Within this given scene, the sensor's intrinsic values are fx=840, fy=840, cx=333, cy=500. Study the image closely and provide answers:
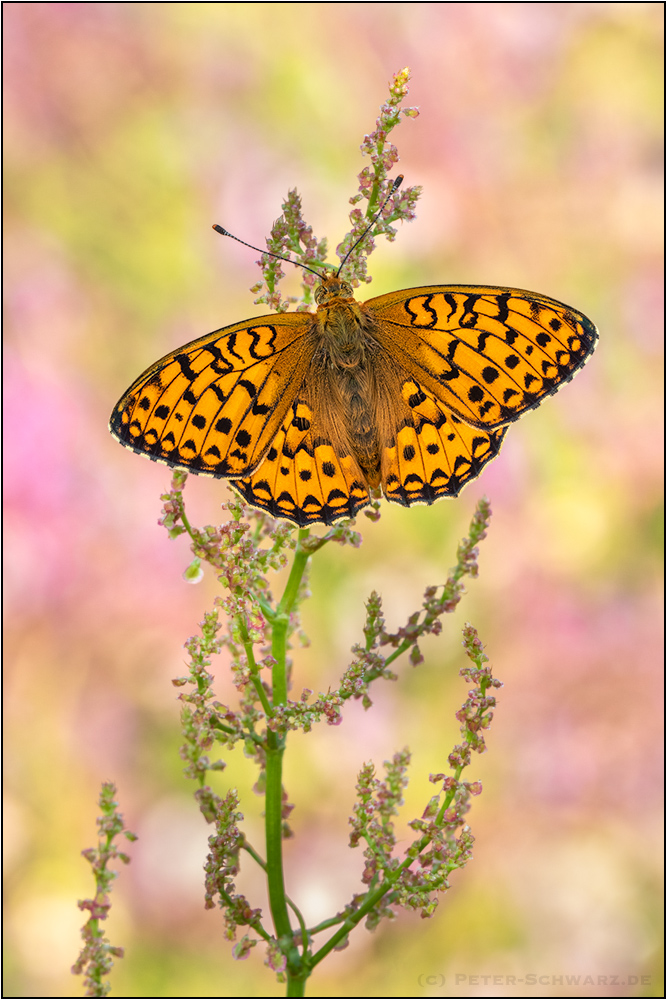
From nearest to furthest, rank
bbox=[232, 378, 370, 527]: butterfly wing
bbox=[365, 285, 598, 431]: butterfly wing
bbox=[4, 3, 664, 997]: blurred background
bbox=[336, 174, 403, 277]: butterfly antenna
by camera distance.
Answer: bbox=[336, 174, 403, 277]: butterfly antenna < bbox=[232, 378, 370, 527]: butterfly wing < bbox=[365, 285, 598, 431]: butterfly wing < bbox=[4, 3, 664, 997]: blurred background

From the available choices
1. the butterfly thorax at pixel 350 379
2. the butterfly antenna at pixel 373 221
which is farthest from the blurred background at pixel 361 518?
the butterfly antenna at pixel 373 221

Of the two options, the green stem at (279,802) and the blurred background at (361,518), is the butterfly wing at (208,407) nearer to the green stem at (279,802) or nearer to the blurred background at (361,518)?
the green stem at (279,802)

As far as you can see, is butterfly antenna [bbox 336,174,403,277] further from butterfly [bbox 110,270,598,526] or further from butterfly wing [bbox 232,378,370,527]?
butterfly wing [bbox 232,378,370,527]

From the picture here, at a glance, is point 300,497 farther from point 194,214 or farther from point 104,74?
point 104,74

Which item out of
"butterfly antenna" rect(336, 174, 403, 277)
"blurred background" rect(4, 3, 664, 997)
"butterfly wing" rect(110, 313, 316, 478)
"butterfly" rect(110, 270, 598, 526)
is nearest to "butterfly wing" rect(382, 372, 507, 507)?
"butterfly" rect(110, 270, 598, 526)

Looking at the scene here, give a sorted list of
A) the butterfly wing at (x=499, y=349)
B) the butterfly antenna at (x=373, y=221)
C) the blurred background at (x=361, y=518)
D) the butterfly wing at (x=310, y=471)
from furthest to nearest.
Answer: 1. the blurred background at (x=361, y=518)
2. the butterfly wing at (x=499, y=349)
3. the butterfly wing at (x=310, y=471)
4. the butterfly antenna at (x=373, y=221)

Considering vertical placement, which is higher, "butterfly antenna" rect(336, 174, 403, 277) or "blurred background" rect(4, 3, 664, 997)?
"blurred background" rect(4, 3, 664, 997)

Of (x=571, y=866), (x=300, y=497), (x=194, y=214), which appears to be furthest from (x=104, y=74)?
(x=571, y=866)
